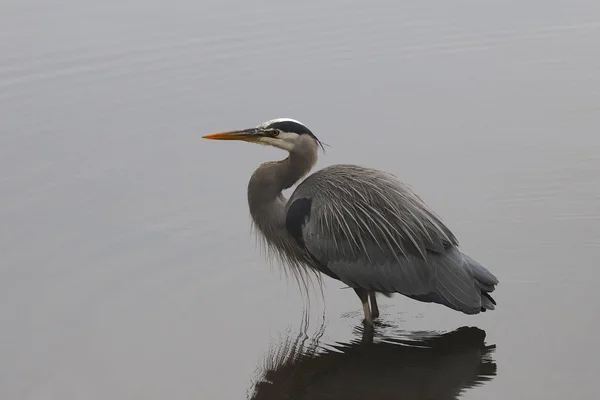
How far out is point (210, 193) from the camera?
727cm

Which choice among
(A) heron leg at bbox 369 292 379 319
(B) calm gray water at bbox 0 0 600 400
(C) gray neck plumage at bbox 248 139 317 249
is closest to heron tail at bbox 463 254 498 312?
(B) calm gray water at bbox 0 0 600 400

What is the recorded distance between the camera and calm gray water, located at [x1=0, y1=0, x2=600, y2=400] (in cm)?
531

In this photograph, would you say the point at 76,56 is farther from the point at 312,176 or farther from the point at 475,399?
the point at 475,399

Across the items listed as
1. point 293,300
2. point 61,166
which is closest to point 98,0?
point 61,166

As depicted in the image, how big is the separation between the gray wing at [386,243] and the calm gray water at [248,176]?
10.3 inches

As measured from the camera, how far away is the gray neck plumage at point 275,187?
5855 millimetres

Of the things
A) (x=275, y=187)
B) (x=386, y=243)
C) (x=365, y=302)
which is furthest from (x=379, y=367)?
(x=275, y=187)

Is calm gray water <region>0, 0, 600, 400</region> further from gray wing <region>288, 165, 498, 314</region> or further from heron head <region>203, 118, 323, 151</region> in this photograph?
heron head <region>203, 118, 323, 151</region>

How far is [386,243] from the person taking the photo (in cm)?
567

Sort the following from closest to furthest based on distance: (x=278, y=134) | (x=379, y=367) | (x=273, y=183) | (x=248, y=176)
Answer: (x=379, y=367)
(x=278, y=134)
(x=273, y=183)
(x=248, y=176)

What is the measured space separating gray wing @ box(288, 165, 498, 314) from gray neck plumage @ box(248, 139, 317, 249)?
0.11m

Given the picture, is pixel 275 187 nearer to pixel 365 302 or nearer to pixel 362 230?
pixel 362 230

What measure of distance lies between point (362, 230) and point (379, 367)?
84 centimetres

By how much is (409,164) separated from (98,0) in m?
5.88
